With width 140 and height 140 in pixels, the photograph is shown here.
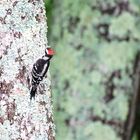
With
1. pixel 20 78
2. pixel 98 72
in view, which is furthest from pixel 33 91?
pixel 98 72

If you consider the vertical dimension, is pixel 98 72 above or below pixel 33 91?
below

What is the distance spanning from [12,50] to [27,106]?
4.7 inches

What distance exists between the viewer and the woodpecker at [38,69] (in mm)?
1425

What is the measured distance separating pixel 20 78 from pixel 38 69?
0.04 metres

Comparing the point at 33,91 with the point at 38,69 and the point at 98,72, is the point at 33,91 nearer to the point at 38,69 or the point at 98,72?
the point at 38,69

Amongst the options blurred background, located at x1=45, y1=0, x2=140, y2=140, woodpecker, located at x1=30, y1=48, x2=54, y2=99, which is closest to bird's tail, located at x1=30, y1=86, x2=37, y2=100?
woodpecker, located at x1=30, y1=48, x2=54, y2=99

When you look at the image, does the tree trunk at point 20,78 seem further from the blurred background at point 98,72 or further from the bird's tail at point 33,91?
the blurred background at point 98,72

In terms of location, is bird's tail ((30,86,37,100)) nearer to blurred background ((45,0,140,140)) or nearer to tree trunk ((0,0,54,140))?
tree trunk ((0,0,54,140))

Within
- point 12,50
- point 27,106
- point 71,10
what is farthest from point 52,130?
point 71,10

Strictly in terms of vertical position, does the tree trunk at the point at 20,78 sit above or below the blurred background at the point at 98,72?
above

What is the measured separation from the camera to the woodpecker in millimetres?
1425

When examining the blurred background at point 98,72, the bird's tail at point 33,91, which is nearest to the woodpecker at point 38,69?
the bird's tail at point 33,91

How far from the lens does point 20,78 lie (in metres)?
1.45

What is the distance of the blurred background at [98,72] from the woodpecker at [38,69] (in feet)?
4.27
